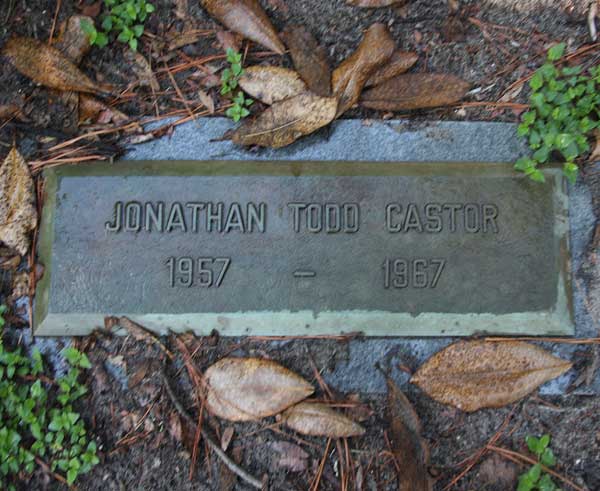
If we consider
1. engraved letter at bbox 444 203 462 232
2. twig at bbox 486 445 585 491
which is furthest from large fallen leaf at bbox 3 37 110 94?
twig at bbox 486 445 585 491

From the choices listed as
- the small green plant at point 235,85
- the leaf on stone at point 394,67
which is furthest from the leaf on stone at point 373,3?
the small green plant at point 235,85

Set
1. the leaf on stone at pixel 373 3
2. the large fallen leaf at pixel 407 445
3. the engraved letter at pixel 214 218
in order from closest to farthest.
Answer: the large fallen leaf at pixel 407 445
the engraved letter at pixel 214 218
the leaf on stone at pixel 373 3

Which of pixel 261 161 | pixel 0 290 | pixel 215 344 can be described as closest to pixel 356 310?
pixel 215 344

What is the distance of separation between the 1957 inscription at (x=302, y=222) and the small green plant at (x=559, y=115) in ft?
0.89

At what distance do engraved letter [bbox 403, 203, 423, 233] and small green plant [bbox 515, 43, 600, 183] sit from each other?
38cm

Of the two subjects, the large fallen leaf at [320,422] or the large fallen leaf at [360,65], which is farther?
the large fallen leaf at [360,65]

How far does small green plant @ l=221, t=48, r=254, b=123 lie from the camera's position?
1815 mm

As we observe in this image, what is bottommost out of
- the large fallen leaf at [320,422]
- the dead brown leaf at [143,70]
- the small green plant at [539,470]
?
the small green plant at [539,470]

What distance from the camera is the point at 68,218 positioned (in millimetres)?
A: 1779

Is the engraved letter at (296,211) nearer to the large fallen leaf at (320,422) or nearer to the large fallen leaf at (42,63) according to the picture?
the large fallen leaf at (320,422)

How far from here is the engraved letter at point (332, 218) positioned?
1.78 metres

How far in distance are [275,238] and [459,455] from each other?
0.93 metres

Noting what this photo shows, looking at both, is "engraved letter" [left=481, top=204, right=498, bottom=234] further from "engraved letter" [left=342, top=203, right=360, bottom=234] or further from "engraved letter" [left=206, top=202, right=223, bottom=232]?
"engraved letter" [left=206, top=202, right=223, bottom=232]

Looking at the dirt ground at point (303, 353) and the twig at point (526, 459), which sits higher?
the dirt ground at point (303, 353)
